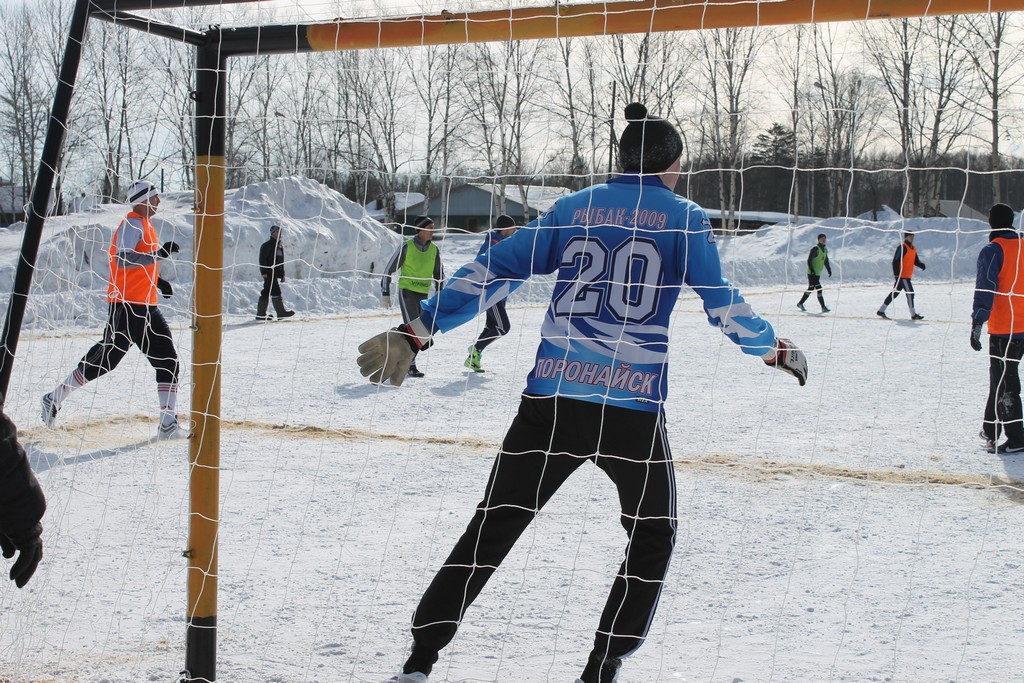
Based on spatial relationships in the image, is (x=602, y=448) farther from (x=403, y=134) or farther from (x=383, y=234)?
(x=383, y=234)

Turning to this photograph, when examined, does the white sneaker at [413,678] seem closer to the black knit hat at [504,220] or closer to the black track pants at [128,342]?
the black track pants at [128,342]

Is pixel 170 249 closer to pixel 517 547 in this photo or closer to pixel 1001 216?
pixel 517 547

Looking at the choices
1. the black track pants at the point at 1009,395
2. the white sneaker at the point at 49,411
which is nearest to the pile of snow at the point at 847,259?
the black track pants at the point at 1009,395

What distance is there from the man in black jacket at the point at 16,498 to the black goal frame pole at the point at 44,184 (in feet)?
3.10

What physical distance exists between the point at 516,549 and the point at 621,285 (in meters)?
1.76

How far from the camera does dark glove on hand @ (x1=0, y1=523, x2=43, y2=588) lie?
2.04 metres

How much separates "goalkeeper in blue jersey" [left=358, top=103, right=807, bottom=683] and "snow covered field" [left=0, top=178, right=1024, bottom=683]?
41 centimetres

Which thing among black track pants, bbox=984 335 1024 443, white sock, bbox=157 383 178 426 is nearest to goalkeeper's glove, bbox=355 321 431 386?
white sock, bbox=157 383 178 426

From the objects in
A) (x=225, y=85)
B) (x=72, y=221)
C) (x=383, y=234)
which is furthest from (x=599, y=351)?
(x=383, y=234)

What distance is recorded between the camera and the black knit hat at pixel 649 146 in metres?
2.46

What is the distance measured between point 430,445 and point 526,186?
7.04 ft

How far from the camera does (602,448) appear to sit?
241cm

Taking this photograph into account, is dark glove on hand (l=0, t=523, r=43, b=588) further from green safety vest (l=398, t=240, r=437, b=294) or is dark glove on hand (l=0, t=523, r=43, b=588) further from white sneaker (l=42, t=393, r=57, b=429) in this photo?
green safety vest (l=398, t=240, r=437, b=294)

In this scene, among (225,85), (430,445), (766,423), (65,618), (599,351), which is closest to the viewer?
(599,351)
